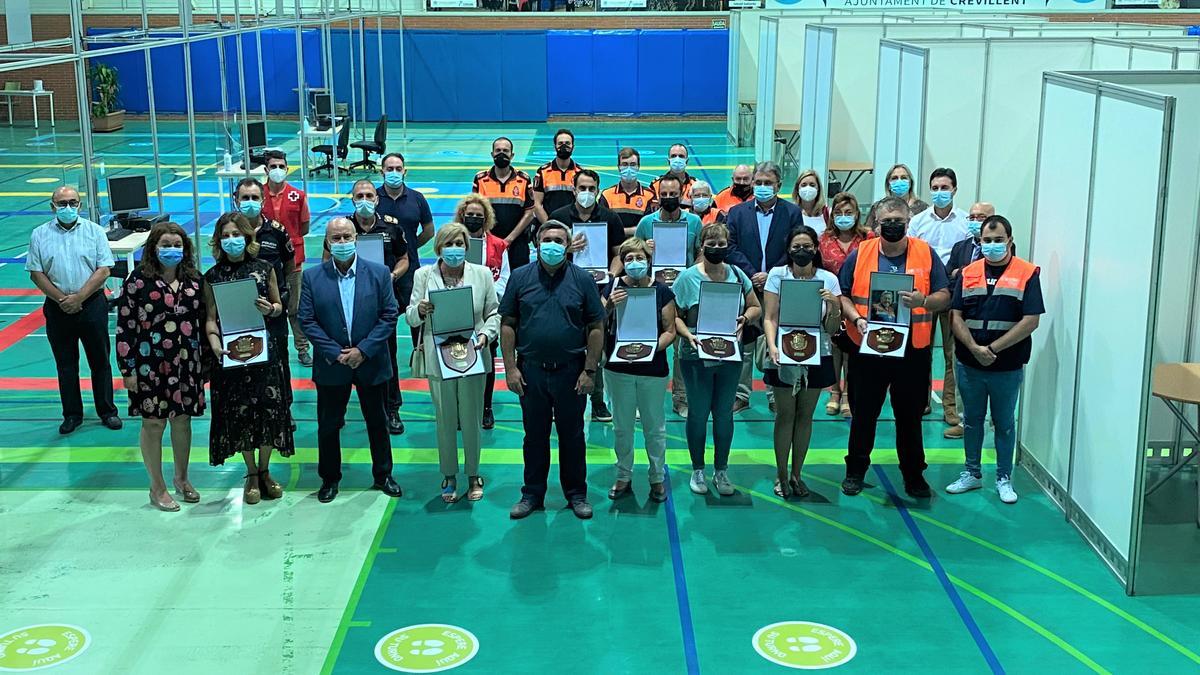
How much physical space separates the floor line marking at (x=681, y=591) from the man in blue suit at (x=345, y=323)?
222 centimetres

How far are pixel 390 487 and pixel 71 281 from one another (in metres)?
3.18

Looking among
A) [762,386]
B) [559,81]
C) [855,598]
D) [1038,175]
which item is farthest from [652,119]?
[855,598]

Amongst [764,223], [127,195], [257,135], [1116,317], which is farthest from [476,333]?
[257,135]

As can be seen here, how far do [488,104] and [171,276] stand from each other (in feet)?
85.3

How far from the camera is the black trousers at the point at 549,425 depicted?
787cm

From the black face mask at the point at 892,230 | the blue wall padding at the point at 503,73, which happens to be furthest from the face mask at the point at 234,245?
the blue wall padding at the point at 503,73

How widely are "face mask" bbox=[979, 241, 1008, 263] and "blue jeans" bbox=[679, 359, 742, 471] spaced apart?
185cm

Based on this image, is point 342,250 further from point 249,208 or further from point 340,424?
point 249,208

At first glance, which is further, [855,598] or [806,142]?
[806,142]

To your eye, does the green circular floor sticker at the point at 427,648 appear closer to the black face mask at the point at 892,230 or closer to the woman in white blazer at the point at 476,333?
the woman in white blazer at the point at 476,333

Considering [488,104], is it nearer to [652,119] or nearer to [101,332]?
[652,119]

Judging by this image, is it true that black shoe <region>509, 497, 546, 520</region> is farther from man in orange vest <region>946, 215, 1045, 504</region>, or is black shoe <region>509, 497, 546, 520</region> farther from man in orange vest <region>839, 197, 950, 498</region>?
man in orange vest <region>946, 215, 1045, 504</region>

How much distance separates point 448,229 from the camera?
811cm

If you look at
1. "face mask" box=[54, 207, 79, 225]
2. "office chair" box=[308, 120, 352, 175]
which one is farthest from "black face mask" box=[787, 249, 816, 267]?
"office chair" box=[308, 120, 352, 175]
